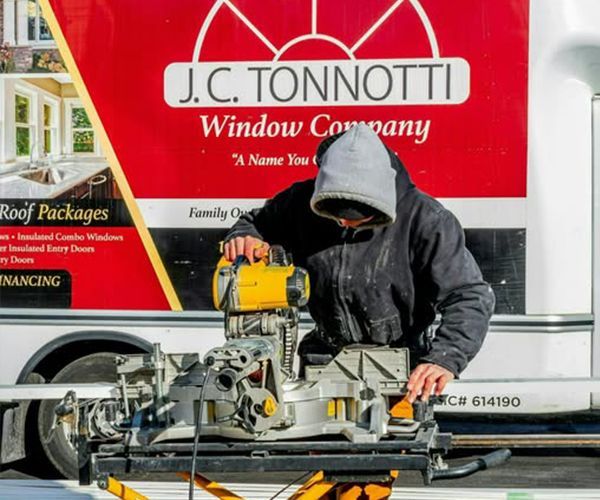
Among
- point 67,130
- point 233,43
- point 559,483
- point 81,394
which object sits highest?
point 233,43

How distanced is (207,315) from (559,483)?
93.7 inches

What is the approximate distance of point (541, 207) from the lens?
715 cm

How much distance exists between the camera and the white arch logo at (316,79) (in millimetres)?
7145

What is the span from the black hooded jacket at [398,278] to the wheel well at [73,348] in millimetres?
2868

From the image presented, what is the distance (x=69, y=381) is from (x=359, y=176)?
4.01m

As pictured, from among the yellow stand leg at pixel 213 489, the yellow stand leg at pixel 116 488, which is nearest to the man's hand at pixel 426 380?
Result: the yellow stand leg at pixel 213 489

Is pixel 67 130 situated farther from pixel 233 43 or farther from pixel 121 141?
pixel 233 43

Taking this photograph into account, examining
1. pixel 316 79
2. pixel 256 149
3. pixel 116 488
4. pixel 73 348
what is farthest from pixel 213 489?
pixel 73 348

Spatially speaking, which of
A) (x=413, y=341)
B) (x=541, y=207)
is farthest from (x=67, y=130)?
(x=413, y=341)

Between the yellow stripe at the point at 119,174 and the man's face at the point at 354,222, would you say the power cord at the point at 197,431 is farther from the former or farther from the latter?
the yellow stripe at the point at 119,174

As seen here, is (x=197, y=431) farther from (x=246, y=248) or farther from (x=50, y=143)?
(x=50, y=143)

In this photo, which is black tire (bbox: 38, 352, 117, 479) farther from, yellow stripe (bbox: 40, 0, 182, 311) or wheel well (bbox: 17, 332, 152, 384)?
yellow stripe (bbox: 40, 0, 182, 311)

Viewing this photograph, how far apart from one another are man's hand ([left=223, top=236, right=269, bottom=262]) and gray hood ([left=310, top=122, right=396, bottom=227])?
30 centimetres

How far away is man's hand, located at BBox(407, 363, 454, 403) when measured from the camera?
4027 mm
